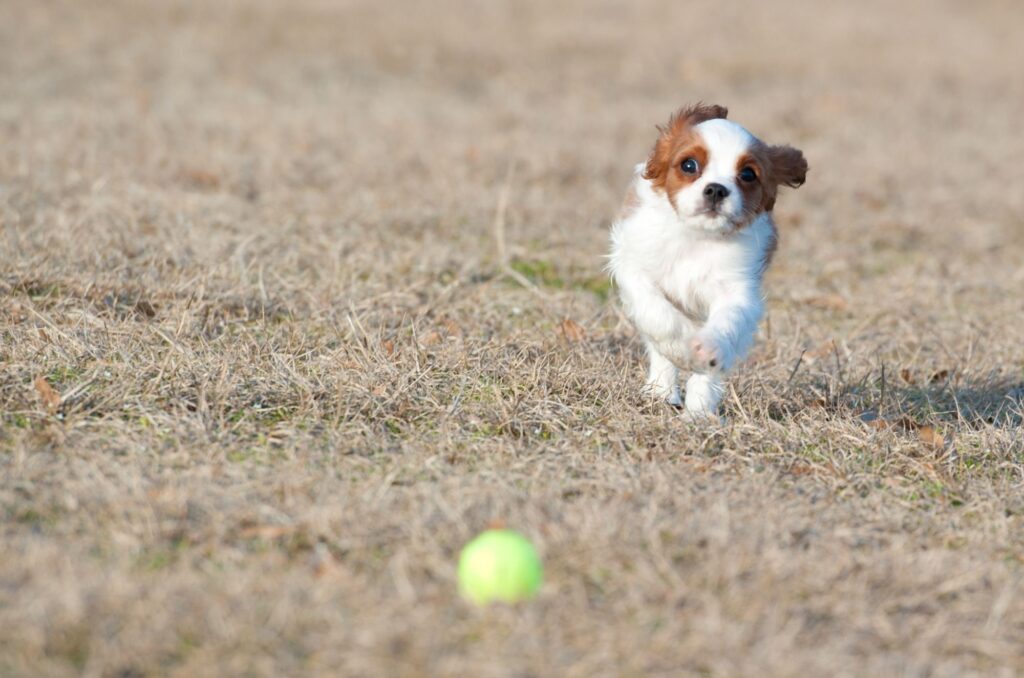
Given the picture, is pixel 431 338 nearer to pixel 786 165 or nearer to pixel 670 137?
pixel 670 137

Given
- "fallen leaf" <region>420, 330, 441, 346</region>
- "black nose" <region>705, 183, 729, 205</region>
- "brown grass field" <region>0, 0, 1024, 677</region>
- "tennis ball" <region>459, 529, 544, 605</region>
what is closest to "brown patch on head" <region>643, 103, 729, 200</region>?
"black nose" <region>705, 183, 729, 205</region>

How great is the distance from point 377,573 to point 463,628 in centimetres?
33

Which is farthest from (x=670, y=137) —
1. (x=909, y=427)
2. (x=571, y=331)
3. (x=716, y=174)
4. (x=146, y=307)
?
(x=146, y=307)

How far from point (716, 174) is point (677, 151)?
19 cm

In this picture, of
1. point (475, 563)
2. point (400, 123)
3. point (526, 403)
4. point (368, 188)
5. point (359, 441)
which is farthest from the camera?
point (400, 123)

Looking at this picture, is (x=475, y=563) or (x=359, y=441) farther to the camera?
(x=359, y=441)

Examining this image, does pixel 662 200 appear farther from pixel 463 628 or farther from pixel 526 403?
pixel 463 628

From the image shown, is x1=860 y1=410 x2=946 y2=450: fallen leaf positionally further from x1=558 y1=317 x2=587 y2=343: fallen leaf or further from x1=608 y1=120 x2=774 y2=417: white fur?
x1=558 y1=317 x2=587 y2=343: fallen leaf

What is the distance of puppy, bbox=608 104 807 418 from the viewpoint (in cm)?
413

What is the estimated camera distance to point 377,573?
299 centimetres

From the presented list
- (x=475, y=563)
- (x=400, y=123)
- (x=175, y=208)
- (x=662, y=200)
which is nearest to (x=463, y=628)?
(x=475, y=563)

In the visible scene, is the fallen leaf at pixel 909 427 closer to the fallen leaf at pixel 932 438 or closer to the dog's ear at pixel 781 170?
the fallen leaf at pixel 932 438

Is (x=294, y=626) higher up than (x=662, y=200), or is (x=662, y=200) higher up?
(x=662, y=200)

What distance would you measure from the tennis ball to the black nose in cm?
151
